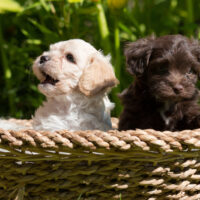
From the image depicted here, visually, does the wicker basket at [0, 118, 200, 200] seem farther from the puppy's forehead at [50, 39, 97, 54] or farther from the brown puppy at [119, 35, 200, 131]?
the puppy's forehead at [50, 39, 97, 54]

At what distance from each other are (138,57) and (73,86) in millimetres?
614

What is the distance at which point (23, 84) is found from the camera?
557 cm

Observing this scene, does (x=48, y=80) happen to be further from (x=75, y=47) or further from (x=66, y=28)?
(x=66, y=28)

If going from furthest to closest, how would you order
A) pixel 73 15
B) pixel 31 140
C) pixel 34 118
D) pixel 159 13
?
pixel 159 13
pixel 73 15
pixel 34 118
pixel 31 140

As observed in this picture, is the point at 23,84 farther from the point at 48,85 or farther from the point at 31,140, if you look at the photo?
the point at 31,140

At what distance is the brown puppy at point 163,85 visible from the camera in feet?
9.12

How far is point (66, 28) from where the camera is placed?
4.39 m

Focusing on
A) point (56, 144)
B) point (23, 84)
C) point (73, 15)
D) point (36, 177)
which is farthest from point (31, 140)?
point (23, 84)

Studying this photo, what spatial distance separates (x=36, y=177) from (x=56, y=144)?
345 millimetres

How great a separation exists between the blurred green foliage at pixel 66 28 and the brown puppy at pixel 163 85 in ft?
3.52

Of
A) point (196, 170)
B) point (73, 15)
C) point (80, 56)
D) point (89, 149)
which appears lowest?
point (196, 170)

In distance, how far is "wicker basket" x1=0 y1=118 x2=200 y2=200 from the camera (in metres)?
2.09

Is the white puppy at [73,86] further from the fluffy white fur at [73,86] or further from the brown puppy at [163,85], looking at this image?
the brown puppy at [163,85]

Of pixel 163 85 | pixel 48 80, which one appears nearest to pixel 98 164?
pixel 163 85
